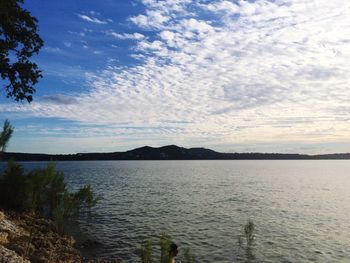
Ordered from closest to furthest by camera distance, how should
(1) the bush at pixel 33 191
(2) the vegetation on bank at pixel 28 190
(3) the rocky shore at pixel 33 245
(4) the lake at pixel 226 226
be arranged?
(3) the rocky shore at pixel 33 245 → (4) the lake at pixel 226 226 → (2) the vegetation on bank at pixel 28 190 → (1) the bush at pixel 33 191

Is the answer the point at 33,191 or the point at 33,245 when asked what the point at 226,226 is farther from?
the point at 33,245

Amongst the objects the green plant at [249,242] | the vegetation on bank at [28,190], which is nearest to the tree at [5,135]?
the vegetation on bank at [28,190]

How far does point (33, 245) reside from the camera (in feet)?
75.3

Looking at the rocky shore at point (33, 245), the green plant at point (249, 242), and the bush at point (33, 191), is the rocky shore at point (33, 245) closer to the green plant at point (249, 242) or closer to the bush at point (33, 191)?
the bush at point (33, 191)

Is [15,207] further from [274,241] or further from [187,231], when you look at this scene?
[274,241]

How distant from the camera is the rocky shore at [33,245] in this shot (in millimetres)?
18156

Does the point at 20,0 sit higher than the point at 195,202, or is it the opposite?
the point at 20,0

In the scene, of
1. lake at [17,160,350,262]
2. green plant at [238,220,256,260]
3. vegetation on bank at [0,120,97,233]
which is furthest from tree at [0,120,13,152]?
green plant at [238,220,256,260]

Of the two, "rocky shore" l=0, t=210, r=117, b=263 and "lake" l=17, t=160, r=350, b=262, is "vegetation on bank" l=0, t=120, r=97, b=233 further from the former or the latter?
"lake" l=17, t=160, r=350, b=262

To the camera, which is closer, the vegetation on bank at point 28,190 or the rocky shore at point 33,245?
the rocky shore at point 33,245

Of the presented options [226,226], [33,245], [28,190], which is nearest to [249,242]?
[226,226]

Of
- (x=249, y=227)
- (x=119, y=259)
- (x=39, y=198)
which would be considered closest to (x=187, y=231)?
(x=249, y=227)

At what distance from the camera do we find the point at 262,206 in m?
54.7

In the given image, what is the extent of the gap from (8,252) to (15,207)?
793 inches
